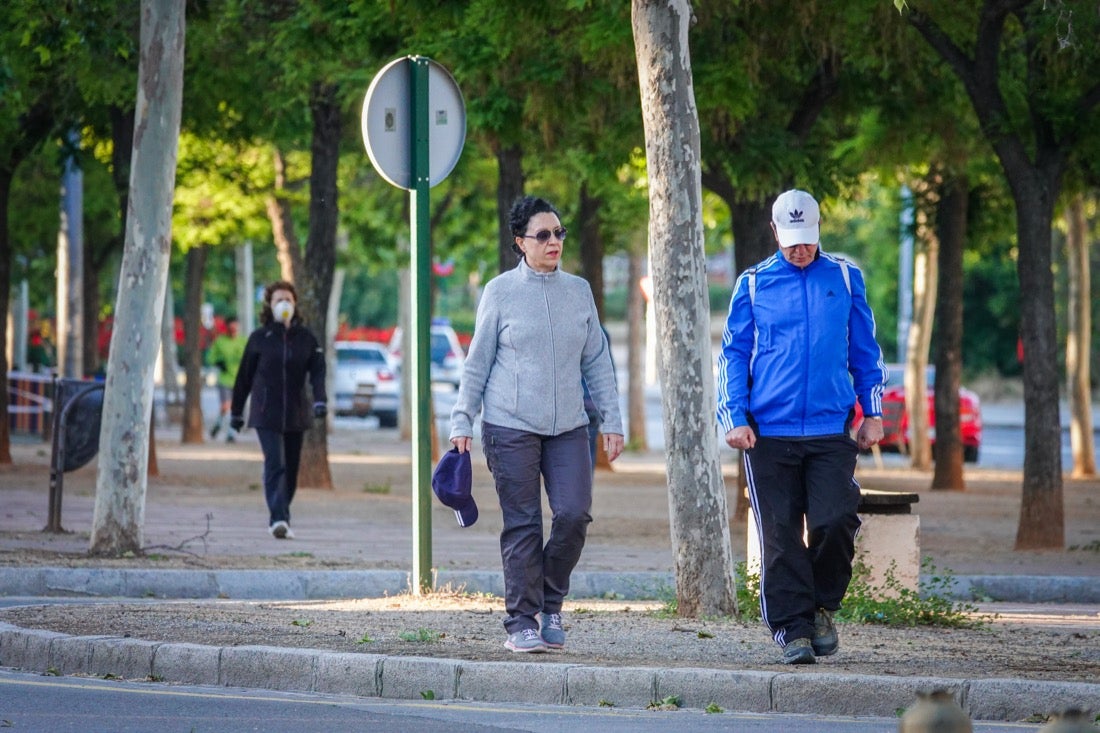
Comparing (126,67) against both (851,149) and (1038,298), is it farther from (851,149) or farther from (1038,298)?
(1038,298)

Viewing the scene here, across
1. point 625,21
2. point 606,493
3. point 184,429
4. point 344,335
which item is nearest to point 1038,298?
point 625,21

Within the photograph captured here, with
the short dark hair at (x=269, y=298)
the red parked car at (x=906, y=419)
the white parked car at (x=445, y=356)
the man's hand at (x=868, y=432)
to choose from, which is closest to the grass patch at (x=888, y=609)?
the man's hand at (x=868, y=432)

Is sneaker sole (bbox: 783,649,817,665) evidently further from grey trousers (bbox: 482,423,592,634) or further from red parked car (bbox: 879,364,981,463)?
→ red parked car (bbox: 879,364,981,463)

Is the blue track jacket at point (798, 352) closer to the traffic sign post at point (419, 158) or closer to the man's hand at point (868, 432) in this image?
the man's hand at point (868, 432)

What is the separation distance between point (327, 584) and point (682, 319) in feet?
12.2

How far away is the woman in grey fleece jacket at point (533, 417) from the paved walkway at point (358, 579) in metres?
0.57

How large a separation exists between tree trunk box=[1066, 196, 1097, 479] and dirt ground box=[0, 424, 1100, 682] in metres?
1.00

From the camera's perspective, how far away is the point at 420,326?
10586 mm

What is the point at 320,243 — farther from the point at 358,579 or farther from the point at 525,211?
the point at 525,211

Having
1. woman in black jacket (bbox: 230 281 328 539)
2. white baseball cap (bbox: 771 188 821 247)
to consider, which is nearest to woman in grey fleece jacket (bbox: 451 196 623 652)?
white baseball cap (bbox: 771 188 821 247)

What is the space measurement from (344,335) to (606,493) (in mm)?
44606

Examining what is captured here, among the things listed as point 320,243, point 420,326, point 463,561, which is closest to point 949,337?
point 320,243

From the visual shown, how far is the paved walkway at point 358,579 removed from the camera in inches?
294

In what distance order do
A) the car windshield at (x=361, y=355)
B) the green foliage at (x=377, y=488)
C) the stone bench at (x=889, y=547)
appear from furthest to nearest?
the car windshield at (x=361, y=355) → the green foliage at (x=377, y=488) → the stone bench at (x=889, y=547)
